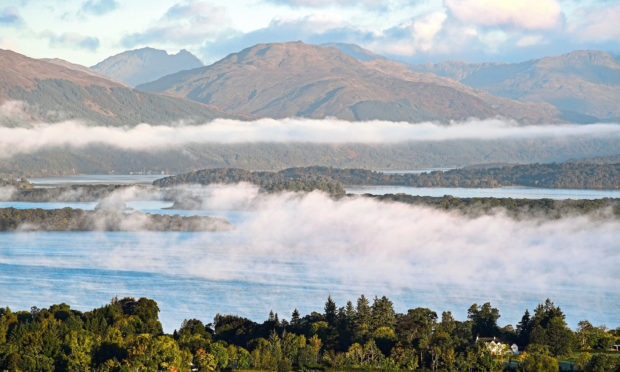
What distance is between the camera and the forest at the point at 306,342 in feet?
170

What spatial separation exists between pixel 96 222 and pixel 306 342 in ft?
275

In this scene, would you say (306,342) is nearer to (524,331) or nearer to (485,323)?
(485,323)

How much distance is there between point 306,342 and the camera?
57594 mm

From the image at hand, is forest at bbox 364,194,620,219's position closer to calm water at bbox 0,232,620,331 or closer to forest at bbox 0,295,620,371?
calm water at bbox 0,232,620,331

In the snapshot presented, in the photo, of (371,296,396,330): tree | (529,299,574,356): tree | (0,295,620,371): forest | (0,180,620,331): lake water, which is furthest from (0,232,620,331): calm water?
(529,299,574,356): tree

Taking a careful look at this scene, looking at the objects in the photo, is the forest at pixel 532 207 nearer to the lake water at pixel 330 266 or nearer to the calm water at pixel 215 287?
the lake water at pixel 330 266

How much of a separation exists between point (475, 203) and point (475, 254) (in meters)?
40.9

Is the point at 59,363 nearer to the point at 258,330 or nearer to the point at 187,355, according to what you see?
the point at 187,355

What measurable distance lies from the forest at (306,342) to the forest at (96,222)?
2794 inches

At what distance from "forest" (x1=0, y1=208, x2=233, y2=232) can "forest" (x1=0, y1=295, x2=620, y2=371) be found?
71.0 metres

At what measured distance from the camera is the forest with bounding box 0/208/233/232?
133 meters

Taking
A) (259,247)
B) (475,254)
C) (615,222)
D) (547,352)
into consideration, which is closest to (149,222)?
(259,247)

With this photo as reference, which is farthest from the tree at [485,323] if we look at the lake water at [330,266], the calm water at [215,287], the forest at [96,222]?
the forest at [96,222]

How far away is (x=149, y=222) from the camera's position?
13600 centimetres
